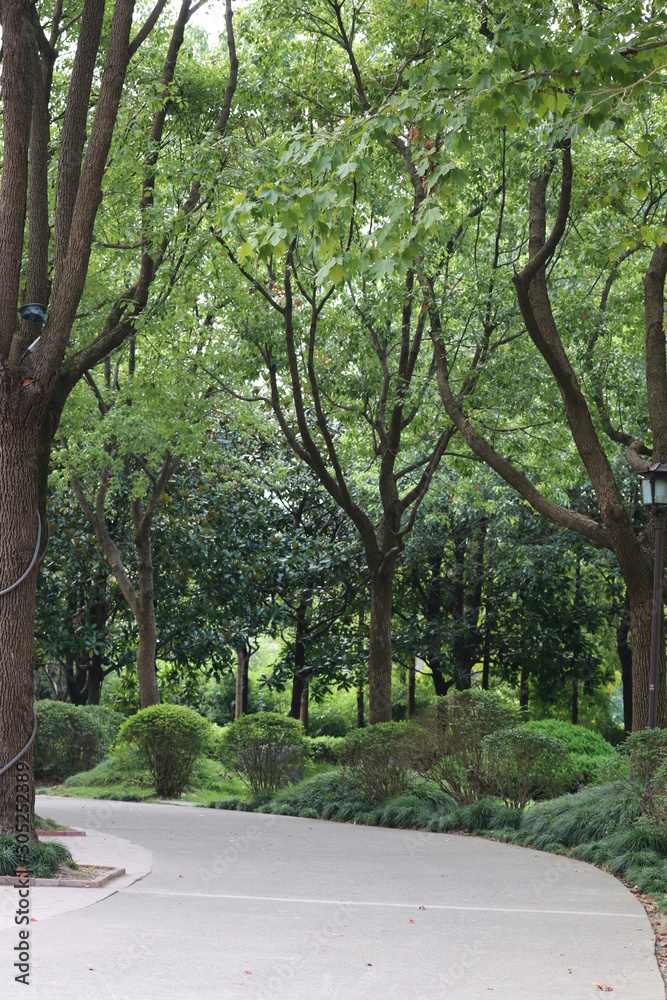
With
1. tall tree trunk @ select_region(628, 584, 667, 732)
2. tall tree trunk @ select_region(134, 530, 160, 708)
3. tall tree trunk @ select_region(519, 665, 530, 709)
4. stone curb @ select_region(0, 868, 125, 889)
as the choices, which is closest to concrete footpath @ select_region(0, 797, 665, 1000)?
stone curb @ select_region(0, 868, 125, 889)

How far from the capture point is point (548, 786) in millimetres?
11422

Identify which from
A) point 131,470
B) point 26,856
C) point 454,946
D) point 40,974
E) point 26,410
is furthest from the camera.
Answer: point 131,470

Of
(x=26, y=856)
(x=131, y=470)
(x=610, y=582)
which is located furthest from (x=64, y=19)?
(x=610, y=582)

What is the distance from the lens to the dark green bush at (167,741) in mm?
13031

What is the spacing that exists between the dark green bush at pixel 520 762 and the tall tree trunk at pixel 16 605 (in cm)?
552

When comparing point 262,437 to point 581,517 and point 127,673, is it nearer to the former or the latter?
point 127,673

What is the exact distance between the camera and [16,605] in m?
7.59

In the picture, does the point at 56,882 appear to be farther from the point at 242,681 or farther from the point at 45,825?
the point at 242,681

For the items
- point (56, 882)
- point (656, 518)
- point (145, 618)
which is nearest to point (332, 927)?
point (56, 882)

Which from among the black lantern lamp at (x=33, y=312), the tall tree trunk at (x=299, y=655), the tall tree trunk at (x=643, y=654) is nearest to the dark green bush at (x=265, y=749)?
the tall tree trunk at (x=643, y=654)

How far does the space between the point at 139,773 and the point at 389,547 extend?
489 centimetres

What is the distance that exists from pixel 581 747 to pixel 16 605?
30.5 ft

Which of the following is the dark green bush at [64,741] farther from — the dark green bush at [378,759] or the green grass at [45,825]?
the green grass at [45,825]

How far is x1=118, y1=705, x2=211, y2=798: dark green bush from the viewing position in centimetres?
1303
